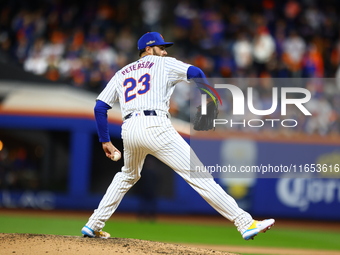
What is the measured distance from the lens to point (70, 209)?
13.7 metres

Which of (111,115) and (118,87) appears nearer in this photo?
(118,87)

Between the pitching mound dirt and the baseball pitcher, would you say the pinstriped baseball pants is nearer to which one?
the baseball pitcher

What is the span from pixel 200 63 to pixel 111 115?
252cm

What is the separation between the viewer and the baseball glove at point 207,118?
209 inches

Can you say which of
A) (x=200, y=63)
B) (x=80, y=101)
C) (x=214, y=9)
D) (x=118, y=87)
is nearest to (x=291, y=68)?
(x=200, y=63)

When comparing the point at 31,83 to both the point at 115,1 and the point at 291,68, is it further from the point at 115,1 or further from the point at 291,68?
the point at 291,68

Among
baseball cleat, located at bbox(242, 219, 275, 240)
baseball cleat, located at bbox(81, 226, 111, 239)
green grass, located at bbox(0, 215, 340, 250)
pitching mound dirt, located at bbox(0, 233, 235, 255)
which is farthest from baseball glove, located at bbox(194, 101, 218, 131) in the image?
green grass, located at bbox(0, 215, 340, 250)

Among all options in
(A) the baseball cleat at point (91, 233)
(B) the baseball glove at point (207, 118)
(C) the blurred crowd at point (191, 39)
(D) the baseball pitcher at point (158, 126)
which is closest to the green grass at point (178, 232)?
(C) the blurred crowd at point (191, 39)

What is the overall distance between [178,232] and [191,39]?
558 cm

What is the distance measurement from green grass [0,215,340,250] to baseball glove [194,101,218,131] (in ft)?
14.8

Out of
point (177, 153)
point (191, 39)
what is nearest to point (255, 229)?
point (177, 153)

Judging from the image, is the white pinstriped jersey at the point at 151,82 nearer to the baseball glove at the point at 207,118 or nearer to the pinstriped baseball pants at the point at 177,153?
the pinstriped baseball pants at the point at 177,153

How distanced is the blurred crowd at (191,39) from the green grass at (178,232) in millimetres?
2392

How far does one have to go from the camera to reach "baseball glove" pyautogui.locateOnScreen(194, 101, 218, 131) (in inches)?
209
